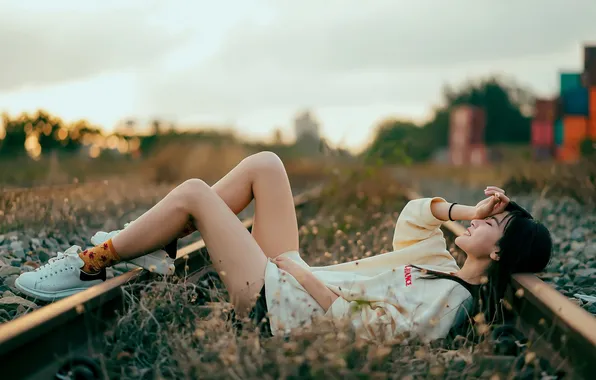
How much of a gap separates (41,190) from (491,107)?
6021cm

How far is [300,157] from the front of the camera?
19.5 metres

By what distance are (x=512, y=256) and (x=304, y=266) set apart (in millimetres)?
895

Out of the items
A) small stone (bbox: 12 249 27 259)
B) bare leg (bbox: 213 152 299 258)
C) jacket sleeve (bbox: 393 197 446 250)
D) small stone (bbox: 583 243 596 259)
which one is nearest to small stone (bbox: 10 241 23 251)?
small stone (bbox: 12 249 27 259)

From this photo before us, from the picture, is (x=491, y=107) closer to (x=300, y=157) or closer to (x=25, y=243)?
(x=300, y=157)

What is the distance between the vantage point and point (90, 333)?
253 centimetres

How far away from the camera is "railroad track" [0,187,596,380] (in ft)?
6.93

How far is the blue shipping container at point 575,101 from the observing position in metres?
29.1

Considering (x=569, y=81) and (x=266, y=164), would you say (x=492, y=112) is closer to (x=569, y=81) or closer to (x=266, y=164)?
(x=569, y=81)

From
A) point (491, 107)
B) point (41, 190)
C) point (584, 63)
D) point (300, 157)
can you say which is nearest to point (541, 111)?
point (584, 63)

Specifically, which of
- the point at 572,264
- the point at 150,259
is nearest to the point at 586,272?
the point at 572,264

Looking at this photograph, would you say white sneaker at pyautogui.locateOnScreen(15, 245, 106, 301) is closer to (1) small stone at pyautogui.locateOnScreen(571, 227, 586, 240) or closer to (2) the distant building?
(1) small stone at pyautogui.locateOnScreen(571, 227, 586, 240)

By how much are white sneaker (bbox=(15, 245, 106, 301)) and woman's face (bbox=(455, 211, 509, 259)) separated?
1.64m

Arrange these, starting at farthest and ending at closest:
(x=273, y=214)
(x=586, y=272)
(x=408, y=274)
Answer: (x=586, y=272)
(x=273, y=214)
(x=408, y=274)

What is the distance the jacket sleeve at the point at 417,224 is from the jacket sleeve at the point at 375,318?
1.82 feet
